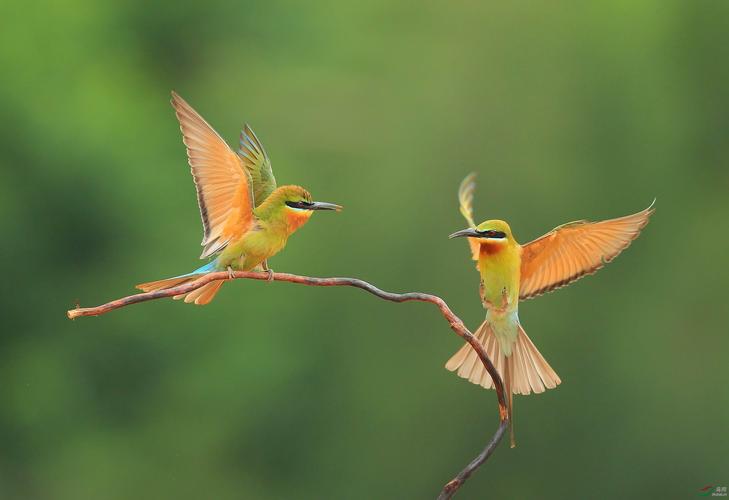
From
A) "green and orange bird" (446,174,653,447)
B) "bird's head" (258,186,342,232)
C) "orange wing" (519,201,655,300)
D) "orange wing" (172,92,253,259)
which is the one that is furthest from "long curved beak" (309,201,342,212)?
"orange wing" (519,201,655,300)

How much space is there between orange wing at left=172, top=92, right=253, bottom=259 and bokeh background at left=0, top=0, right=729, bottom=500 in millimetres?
6028

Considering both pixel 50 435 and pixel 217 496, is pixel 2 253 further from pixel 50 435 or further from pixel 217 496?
pixel 217 496

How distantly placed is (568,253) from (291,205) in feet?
1.67

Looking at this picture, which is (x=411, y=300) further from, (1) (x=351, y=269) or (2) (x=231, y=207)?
(1) (x=351, y=269)

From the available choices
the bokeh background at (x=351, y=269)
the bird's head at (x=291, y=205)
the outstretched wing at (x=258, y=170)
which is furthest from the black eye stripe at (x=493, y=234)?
the bokeh background at (x=351, y=269)

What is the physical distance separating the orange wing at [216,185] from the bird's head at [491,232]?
0.37m

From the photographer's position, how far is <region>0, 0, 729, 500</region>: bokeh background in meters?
8.77

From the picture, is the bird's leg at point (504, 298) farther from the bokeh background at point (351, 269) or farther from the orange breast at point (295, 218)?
the bokeh background at point (351, 269)

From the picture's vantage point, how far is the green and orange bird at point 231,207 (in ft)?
5.69

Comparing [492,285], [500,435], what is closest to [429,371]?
[492,285]

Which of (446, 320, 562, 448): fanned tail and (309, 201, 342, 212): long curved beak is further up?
(309, 201, 342, 212): long curved beak

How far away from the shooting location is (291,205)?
69.1 inches

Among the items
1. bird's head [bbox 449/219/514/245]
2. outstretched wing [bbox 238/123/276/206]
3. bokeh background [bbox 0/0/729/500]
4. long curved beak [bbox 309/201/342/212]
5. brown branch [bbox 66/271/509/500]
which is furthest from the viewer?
bokeh background [bbox 0/0/729/500]

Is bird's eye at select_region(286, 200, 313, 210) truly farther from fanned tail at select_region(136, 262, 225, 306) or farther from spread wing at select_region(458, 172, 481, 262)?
spread wing at select_region(458, 172, 481, 262)
